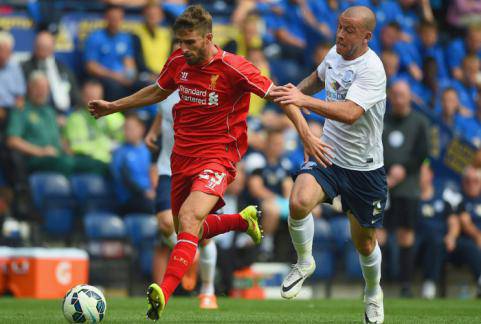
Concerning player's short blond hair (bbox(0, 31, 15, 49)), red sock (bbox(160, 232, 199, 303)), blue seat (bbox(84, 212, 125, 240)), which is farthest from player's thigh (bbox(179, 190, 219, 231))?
player's short blond hair (bbox(0, 31, 15, 49))

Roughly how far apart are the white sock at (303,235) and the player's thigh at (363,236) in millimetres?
348

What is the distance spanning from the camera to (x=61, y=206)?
1413cm

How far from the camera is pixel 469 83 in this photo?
63.6 ft

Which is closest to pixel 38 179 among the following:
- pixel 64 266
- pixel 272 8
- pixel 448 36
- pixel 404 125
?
pixel 64 266

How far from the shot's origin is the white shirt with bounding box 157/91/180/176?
11023 millimetres

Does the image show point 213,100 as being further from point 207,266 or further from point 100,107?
point 207,266

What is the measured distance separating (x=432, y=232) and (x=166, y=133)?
225 inches

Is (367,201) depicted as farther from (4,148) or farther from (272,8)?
(272,8)

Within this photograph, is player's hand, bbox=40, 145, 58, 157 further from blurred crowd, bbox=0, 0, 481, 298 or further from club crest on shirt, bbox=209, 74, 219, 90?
club crest on shirt, bbox=209, 74, 219, 90

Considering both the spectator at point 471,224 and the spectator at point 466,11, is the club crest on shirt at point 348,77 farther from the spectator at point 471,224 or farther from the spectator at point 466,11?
the spectator at point 466,11

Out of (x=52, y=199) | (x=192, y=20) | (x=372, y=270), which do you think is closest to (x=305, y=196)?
(x=372, y=270)

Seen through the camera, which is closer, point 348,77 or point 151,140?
point 348,77

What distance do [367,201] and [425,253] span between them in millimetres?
6914

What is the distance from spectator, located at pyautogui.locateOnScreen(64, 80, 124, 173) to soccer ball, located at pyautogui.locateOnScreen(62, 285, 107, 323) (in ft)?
22.6
